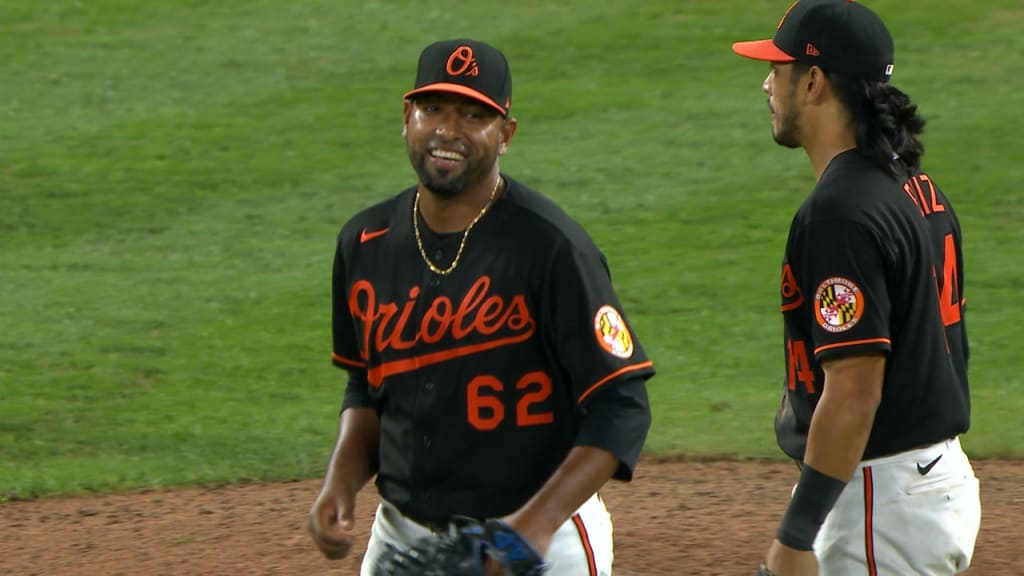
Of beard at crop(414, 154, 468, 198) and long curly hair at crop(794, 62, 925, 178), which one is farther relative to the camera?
long curly hair at crop(794, 62, 925, 178)

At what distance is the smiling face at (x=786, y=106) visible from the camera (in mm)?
3584

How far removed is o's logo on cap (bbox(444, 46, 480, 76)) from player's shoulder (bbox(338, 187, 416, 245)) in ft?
1.07

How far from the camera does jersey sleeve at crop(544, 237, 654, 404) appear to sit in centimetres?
319

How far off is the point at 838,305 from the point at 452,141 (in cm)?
87

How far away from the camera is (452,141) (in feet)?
11.0

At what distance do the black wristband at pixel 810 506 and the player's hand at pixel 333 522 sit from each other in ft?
3.08

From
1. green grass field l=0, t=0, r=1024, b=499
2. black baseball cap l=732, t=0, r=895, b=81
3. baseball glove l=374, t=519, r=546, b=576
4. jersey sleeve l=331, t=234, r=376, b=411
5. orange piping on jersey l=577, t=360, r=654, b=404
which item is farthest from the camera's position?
green grass field l=0, t=0, r=1024, b=499

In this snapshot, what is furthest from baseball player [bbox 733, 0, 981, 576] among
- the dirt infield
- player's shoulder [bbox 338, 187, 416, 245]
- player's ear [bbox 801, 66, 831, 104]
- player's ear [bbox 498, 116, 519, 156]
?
the dirt infield

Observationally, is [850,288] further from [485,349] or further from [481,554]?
[481,554]

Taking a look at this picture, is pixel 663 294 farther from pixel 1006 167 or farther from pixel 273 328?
pixel 1006 167

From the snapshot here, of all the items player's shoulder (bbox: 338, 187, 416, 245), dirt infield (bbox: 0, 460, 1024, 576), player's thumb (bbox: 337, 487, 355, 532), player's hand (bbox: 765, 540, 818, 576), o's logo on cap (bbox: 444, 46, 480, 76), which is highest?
o's logo on cap (bbox: 444, 46, 480, 76)

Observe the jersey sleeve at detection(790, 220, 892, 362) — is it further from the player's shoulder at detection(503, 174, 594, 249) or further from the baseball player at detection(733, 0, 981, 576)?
the player's shoulder at detection(503, 174, 594, 249)

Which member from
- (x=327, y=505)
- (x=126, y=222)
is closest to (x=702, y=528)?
(x=327, y=505)

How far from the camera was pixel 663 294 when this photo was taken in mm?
9805
